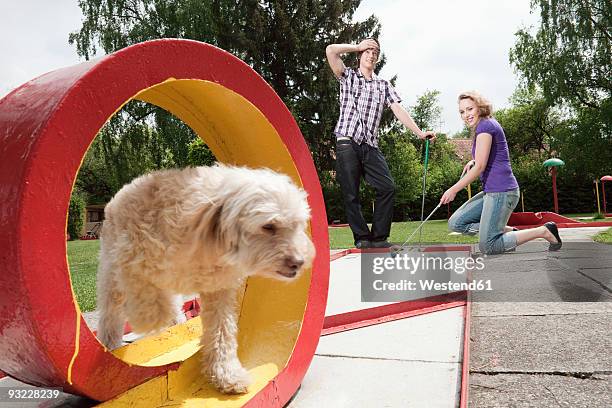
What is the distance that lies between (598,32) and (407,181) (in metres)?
12.3

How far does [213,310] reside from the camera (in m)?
2.17

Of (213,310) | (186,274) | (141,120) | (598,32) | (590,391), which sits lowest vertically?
(590,391)

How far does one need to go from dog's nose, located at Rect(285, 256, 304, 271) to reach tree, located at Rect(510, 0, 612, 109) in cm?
2806

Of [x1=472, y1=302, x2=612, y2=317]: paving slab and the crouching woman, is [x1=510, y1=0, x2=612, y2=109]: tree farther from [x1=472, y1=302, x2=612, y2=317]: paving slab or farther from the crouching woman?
[x1=472, y1=302, x2=612, y2=317]: paving slab

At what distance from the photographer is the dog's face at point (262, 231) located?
1.90 metres

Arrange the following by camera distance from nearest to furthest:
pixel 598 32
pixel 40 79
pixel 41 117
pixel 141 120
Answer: pixel 41 117
pixel 40 79
pixel 141 120
pixel 598 32

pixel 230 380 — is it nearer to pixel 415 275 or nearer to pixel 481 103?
pixel 415 275

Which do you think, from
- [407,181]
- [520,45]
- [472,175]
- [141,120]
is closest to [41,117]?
[472,175]

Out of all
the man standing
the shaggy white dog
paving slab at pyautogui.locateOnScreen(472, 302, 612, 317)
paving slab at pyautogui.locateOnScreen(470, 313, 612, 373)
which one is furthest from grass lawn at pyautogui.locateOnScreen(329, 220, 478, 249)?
the shaggy white dog

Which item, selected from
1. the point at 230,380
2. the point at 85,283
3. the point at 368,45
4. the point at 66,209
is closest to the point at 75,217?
the point at 85,283

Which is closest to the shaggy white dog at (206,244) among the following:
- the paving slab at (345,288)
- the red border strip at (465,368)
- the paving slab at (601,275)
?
the red border strip at (465,368)

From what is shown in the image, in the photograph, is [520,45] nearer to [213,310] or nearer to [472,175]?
[472,175]

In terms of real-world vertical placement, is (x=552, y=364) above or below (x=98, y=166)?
below

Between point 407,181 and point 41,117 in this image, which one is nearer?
point 41,117
